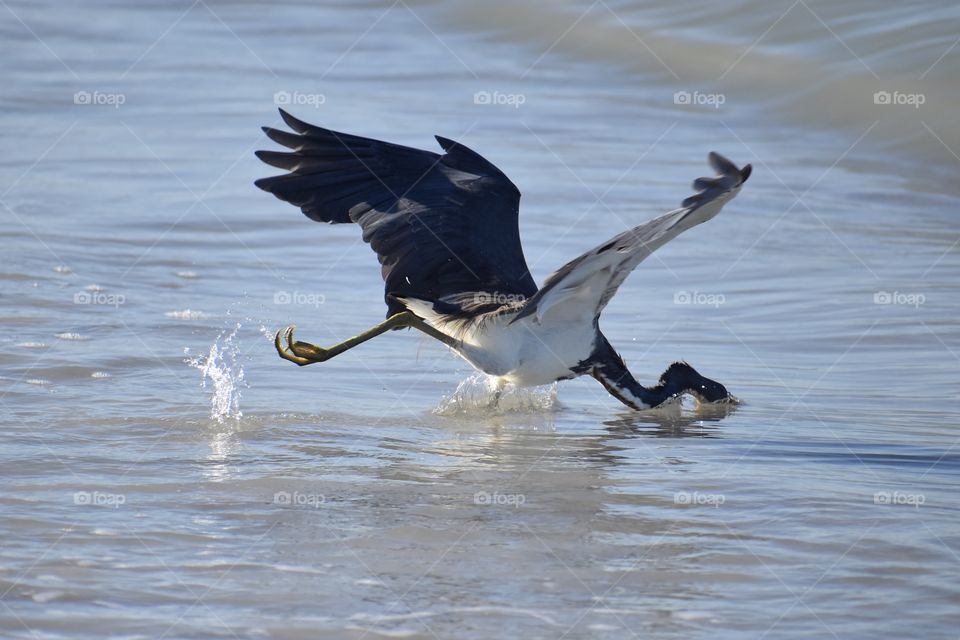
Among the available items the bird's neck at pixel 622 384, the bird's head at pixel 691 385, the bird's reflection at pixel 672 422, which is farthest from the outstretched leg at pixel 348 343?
the bird's head at pixel 691 385

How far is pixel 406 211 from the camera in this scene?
6.71 meters

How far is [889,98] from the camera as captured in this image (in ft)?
45.1

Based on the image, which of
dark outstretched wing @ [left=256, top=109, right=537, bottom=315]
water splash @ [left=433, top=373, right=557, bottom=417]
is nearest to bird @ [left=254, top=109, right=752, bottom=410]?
dark outstretched wing @ [left=256, top=109, right=537, bottom=315]

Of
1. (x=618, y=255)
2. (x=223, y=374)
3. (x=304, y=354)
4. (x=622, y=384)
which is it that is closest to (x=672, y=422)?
(x=622, y=384)

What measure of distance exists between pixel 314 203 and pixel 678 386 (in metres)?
2.02

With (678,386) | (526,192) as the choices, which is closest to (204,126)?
(526,192)

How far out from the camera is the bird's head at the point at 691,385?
680 centimetres

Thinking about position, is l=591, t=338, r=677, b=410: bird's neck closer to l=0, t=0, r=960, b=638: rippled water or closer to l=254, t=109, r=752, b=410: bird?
l=254, t=109, r=752, b=410: bird

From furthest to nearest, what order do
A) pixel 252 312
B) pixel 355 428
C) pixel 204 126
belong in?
pixel 204 126
pixel 252 312
pixel 355 428

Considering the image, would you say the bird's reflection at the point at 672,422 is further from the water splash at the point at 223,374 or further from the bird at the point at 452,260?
the water splash at the point at 223,374

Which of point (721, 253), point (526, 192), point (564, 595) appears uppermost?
point (526, 192)

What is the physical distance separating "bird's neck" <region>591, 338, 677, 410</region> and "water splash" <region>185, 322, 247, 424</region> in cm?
173

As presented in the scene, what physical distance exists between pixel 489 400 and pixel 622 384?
0.67 meters

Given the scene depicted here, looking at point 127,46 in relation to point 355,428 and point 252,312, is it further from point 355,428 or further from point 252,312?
point 355,428
